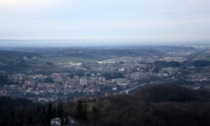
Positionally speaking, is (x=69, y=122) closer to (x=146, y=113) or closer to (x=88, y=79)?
(x=146, y=113)

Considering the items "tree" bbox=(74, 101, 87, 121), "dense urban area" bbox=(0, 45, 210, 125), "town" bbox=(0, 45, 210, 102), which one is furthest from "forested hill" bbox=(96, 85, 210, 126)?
"town" bbox=(0, 45, 210, 102)

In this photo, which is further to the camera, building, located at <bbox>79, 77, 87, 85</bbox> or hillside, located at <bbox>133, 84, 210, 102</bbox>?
building, located at <bbox>79, 77, 87, 85</bbox>

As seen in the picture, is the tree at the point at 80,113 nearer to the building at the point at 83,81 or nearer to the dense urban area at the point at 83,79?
the dense urban area at the point at 83,79

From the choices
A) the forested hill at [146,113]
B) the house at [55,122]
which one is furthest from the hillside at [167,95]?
the house at [55,122]

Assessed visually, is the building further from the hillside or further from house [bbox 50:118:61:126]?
house [bbox 50:118:61:126]

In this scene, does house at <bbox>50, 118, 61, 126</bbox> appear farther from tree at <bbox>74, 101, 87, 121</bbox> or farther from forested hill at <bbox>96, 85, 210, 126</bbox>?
forested hill at <bbox>96, 85, 210, 126</bbox>

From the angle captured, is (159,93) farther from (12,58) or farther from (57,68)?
(12,58)

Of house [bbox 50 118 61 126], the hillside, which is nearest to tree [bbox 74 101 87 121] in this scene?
house [bbox 50 118 61 126]

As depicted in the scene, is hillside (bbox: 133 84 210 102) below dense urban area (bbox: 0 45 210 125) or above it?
above

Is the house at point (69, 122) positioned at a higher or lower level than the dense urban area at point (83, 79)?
higher

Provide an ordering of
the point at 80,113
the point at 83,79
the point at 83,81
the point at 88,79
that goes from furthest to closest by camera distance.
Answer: the point at 88,79, the point at 83,79, the point at 83,81, the point at 80,113

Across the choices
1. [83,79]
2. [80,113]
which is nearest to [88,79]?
[83,79]

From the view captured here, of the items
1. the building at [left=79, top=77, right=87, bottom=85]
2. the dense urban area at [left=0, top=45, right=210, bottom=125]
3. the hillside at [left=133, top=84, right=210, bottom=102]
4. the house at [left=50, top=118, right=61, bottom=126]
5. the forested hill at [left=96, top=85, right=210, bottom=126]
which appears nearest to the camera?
the house at [left=50, top=118, right=61, bottom=126]

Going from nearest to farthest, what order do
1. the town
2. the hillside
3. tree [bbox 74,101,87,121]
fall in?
1. tree [bbox 74,101,87,121]
2. the hillside
3. the town
